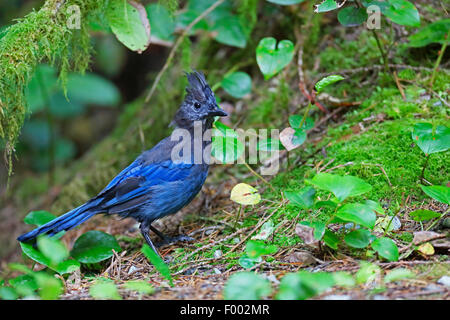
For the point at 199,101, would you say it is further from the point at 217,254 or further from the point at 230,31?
the point at 217,254

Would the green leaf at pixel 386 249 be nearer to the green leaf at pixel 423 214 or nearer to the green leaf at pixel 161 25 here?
the green leaf at pixel 423 214

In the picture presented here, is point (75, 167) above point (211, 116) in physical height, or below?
below

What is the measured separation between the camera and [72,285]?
10.9ft

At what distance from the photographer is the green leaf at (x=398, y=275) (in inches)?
103

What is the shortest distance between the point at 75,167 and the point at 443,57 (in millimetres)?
4726

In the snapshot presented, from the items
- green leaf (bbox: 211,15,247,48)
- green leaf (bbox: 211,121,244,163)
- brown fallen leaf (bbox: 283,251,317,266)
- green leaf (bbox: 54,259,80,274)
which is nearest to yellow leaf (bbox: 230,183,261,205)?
green leaf (bbox: 211,121,244,163)

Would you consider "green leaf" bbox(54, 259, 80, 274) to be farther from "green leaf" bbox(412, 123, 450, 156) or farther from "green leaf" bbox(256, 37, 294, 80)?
"green leaf" bbox(412, 123, 450, 156)

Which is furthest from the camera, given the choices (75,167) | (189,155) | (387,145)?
(75,167)

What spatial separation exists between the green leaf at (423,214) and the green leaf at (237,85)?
86.3 inches

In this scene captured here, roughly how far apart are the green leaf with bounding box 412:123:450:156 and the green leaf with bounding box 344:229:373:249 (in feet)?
2.65

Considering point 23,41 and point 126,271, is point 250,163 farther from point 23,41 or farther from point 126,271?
point 23,41

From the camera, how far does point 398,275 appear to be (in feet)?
8.58

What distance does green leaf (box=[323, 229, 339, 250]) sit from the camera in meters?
3.07
